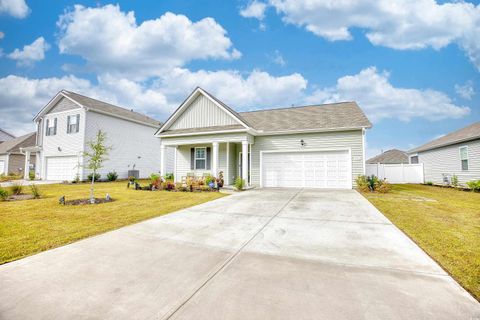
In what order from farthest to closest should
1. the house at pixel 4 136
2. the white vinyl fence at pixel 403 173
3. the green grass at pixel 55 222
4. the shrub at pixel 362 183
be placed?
the house at pixel 4 136, the white vinyl fence at pixel 403 173, the shrub at pixel 362 183, the green grass at pixel 55 222

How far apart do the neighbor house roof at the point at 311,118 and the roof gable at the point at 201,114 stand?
2056mm

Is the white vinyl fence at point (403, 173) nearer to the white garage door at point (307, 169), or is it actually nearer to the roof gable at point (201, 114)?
the white garage door at point (307, 169)

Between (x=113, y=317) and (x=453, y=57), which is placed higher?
(x=453, y=57)

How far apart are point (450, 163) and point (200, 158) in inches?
739

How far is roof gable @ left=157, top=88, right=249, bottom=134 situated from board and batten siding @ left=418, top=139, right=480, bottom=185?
15.0 m

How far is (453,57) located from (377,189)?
46.2 feet

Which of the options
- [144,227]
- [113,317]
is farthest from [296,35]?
[113,317]

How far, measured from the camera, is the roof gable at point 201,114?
14.2 meters

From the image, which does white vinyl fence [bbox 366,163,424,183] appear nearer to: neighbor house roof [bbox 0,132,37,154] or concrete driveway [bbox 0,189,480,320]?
concrete driveway [bbox 0,189,480,320]

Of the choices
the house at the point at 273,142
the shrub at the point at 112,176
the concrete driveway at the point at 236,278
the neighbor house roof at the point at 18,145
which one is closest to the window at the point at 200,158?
the house at the point at 273,142

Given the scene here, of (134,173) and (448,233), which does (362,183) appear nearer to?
(448,233)

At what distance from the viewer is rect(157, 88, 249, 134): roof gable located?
14.2m

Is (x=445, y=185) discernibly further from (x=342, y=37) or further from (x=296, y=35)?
(x=296, y=35)

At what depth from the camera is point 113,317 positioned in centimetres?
203
